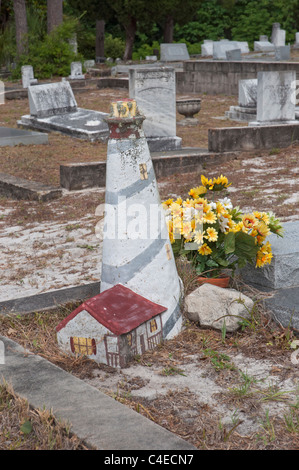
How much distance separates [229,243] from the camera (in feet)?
11.7

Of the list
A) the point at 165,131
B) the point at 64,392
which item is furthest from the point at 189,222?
the point at 165,131

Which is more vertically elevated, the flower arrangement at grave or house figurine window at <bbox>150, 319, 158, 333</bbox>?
the flower arrangement at grave

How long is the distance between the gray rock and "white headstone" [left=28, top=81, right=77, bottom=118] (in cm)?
1058

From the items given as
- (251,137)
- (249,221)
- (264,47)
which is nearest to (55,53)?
(264,47)

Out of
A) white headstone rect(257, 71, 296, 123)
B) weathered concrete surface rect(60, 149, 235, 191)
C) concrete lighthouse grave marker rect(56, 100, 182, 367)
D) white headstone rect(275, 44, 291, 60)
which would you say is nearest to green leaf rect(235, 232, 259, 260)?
concrete lighthouse grave marker rect(56, 100, 182, 367)

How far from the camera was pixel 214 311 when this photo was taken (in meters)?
3.33

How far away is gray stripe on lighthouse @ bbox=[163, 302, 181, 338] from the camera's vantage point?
10.5ft

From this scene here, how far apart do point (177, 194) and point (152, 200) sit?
447 cm

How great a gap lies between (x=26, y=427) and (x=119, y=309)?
0.83 m

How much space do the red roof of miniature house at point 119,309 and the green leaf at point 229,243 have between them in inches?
23.8

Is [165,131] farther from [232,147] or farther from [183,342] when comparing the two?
[183,342]

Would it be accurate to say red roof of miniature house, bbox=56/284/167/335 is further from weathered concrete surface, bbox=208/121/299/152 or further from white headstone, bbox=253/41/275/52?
white headstone, bbox=253/41/275/52

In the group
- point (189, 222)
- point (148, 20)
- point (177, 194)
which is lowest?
point (177, 194)

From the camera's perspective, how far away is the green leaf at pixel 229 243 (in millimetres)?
3561
